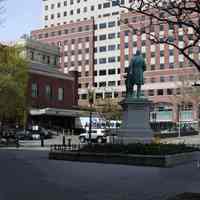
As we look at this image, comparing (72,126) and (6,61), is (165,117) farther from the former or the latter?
(6,61)

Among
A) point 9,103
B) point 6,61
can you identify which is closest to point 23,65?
point 6,61

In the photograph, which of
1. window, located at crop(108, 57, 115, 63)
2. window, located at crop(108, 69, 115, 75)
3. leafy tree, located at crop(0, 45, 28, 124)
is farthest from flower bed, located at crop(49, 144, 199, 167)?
window, located at crop(108, 57, 115, 63)

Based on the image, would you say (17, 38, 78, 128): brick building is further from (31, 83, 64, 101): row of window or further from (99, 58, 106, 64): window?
(99, 58, 106, 64): window

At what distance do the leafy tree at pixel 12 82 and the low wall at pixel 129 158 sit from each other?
25.7 m

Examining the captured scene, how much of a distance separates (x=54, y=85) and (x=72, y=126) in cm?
936

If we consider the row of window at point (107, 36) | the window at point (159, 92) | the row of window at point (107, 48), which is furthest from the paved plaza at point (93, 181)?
the row of window at point (107, 36)

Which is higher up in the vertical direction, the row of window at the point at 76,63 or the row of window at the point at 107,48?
the row of window at the point at 107,48

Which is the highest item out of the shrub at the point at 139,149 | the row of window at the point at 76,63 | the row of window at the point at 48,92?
the row of window at the point at 76,63

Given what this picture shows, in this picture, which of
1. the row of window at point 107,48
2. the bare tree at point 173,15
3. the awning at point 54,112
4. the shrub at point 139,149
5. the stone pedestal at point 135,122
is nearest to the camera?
the bare tree at point 173,15

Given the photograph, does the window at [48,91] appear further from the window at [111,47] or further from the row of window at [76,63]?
the row of window at [76,63]

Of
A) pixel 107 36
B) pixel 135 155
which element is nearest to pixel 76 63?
pixel 107 36

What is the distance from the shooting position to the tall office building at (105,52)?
389 ft

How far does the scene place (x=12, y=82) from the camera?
5209cm

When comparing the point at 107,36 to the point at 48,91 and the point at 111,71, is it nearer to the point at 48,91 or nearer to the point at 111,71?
the point at 111,71
